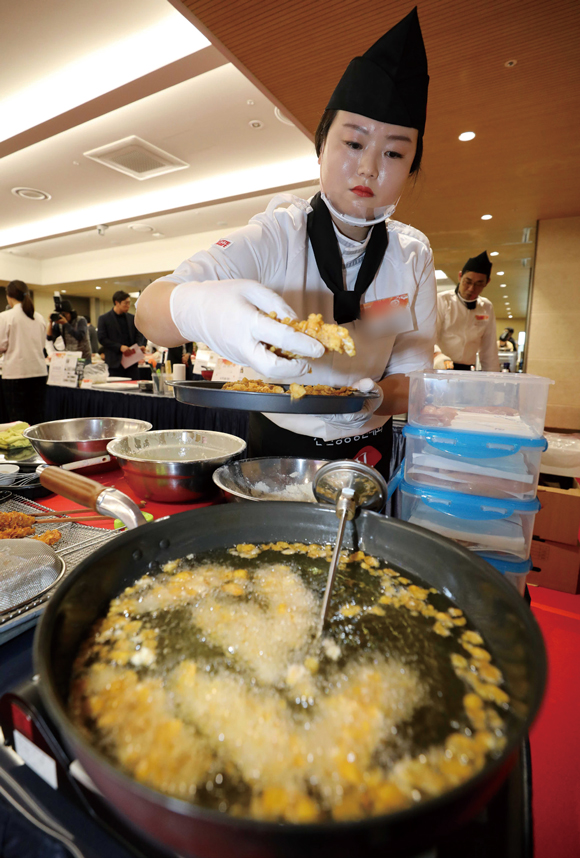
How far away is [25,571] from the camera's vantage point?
0.72 meters

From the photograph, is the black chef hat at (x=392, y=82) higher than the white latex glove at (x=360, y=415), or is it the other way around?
the black chef hat at (x=392, y=82)

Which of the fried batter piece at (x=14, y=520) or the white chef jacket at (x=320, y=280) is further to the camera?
the white chef jacket at (x=320, y=280)

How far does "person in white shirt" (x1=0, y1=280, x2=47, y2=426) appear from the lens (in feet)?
15.8

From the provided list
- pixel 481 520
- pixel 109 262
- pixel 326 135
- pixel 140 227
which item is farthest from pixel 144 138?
pixel 109 262

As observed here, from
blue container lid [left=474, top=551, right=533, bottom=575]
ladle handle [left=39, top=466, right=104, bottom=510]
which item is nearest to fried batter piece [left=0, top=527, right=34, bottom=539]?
ladle handle [left=39, top=466, right=104, bottom=510]

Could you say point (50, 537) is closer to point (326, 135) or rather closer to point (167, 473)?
point (167, 473)

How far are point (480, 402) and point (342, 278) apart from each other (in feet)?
2.18

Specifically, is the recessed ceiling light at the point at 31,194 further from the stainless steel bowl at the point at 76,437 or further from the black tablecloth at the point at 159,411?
the stainless steel bowl at the point at 76,437

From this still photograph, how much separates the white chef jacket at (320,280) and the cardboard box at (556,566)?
118cm

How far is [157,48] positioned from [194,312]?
383 cm

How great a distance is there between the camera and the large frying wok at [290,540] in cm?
30

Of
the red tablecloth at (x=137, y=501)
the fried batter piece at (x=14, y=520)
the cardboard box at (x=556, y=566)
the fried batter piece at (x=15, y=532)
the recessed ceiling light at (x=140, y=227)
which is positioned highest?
the recessed ceiling light at (x=140, y=227)

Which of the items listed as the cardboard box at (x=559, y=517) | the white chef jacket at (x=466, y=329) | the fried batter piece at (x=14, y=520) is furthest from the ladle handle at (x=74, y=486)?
the white chef jacket at (x=466, y=329)

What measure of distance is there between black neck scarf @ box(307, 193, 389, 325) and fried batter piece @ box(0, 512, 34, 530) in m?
1.07
